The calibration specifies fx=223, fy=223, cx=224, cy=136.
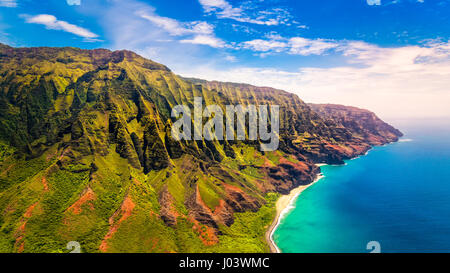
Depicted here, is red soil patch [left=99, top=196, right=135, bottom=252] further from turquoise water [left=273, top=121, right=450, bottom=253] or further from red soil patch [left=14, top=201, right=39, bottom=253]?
turquoise water [left=273, top=121, right=450, bottom=253]

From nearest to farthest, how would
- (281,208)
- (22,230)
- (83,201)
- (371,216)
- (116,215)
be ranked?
(22,230) → (116,215) → (83,201) → (371,216) → (281,208)

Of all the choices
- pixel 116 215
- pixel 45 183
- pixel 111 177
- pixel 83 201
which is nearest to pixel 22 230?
pixel 83 201

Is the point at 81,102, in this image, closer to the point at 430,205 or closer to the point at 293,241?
the point at 293,241

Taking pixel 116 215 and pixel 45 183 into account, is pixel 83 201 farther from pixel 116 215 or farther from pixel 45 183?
pixel 45 183

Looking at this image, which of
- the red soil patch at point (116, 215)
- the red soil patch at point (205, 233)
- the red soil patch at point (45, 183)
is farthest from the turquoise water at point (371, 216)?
the red soil patch at point (45, 183)

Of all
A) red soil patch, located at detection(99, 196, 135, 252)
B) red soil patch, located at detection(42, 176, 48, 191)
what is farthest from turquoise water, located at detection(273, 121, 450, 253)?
red soil patch, located at detection(42, 176, 48, 191)

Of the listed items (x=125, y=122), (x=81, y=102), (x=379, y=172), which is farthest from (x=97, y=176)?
(x=379, y=172)
